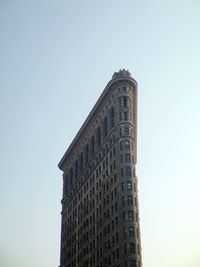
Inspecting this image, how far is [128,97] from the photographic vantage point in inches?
4754

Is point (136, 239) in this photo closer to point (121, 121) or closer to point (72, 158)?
point (121, 121)

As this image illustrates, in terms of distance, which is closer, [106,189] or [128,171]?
[128,171]

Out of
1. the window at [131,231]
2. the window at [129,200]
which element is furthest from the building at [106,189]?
the window at [129,200]

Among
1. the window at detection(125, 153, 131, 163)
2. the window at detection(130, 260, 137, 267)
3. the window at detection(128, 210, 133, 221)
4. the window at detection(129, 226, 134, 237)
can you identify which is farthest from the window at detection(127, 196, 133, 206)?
the window at detection(130, 260, 137, 267)

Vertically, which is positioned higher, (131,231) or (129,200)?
(129,200)

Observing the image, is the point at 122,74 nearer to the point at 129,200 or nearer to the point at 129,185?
the point at 129,185

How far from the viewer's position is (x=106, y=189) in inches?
4582

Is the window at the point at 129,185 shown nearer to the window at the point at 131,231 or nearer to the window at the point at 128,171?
the window at the point at 128,171

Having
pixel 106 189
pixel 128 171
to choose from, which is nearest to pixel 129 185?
pixel 128 171

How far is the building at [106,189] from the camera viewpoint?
101m

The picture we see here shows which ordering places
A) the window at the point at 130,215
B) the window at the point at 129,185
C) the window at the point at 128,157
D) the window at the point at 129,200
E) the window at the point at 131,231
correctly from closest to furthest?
the window at the point at 131,231, the window at the point at 130,215, the window at the point at 129,200, the window at the point at 129,185, the window at the point at 128,157

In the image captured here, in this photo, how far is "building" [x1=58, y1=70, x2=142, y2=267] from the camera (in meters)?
101

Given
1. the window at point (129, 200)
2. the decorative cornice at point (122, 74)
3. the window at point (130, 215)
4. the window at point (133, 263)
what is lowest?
the window at point (133, 263)

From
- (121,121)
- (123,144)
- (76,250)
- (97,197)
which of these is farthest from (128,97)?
(76,250)
